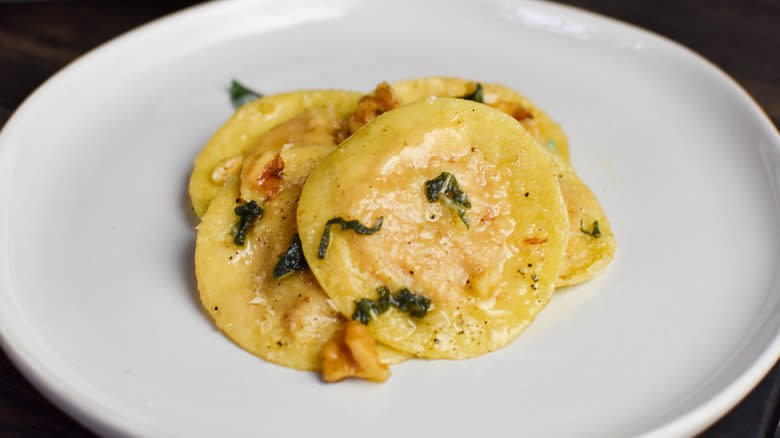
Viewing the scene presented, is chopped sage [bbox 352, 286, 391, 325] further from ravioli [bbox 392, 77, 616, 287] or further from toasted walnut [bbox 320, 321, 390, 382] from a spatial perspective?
ravioli [bbox 392, 77, 616, 287]

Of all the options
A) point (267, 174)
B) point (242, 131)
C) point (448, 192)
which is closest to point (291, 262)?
point (267, 174)

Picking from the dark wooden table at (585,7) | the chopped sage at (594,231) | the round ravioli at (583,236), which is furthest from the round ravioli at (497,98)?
the dark wooden table at (585,7)

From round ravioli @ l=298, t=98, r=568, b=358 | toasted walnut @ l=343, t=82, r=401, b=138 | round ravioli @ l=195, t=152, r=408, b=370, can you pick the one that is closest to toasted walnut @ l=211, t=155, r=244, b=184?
round ravioli @ l=195, t=152, r=408, b=370

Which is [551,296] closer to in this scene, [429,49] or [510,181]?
[510,181]

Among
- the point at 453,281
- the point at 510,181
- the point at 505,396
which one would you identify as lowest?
the point at 505,396

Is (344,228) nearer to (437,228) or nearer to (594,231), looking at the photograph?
(437,228)

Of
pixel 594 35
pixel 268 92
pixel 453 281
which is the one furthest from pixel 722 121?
pixel 268 92
